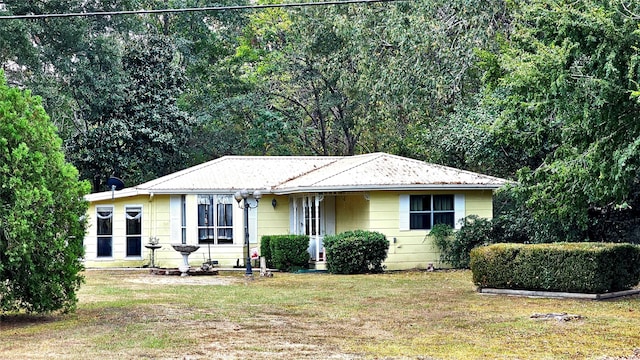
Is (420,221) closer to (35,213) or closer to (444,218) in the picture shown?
(444,218)

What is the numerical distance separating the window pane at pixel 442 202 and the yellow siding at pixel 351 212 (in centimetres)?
196

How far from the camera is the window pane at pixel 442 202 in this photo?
2430cm

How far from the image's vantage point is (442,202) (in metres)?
24.4

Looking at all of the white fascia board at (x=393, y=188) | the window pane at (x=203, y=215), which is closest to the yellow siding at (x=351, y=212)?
the white fascia board at (x=393, y=188)

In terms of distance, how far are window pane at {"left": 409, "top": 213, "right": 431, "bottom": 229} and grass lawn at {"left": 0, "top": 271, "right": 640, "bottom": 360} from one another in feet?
18.1

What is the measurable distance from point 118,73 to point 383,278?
1655 centimetres

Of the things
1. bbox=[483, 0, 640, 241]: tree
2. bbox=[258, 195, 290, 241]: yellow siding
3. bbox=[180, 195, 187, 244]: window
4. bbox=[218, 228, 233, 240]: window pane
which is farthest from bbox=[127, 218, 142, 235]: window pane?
bbox=[483, 0, 640, 241]: tree

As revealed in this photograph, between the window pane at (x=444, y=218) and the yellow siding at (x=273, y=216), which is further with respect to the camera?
the yellow siding at (x=273, y=216)

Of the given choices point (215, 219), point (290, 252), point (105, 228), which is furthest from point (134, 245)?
point (290, 252)

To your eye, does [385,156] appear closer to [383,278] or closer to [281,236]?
[281,236]

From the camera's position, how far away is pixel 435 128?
93.7ft

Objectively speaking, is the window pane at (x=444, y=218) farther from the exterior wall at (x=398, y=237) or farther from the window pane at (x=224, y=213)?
the window pane at (x=224, y=213)

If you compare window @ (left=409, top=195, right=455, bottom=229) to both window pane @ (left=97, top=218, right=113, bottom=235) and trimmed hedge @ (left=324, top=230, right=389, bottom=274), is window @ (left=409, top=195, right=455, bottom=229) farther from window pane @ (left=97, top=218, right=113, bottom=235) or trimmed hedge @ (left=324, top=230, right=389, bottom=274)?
window pane @ (left=97, top=218, right=113, bottom=235)

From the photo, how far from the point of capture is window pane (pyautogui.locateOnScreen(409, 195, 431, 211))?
24.1m
